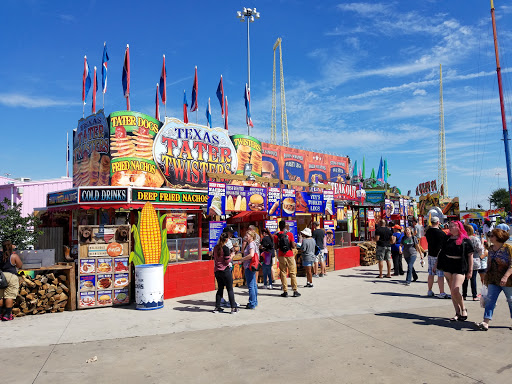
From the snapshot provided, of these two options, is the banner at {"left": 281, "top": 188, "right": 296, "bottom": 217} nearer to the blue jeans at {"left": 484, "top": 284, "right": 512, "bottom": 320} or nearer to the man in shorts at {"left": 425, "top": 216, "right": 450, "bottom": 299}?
the man in shorts at {"left": 425, "top": 216, "right": 450, "bottom": 299}

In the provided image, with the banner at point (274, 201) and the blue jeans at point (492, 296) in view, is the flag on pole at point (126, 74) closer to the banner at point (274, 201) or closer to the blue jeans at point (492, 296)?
the banner at point (274, 201)

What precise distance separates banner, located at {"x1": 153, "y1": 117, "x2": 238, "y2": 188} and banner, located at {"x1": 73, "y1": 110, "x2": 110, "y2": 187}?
2566 mm

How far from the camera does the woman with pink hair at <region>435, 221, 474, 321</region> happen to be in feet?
21.9

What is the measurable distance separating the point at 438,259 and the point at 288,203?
6.87 metres

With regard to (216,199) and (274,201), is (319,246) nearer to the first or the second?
(274,201)

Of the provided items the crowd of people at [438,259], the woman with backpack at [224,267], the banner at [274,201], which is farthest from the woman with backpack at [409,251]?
the woman with backpack at [224,267]

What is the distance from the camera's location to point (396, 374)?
14.9 ft

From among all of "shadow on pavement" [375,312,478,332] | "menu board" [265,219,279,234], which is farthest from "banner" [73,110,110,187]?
"shadow on pavement" [375,312,478,332]

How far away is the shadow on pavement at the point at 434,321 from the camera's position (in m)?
6.43

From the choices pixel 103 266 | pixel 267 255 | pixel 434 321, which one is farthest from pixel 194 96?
pixel 434 321

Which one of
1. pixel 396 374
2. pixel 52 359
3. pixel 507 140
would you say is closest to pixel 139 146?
pixel 52 359

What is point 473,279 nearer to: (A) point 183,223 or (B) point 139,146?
(A) point 183,223

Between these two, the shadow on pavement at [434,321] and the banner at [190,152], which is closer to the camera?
the shadow on pavement at [434,321]

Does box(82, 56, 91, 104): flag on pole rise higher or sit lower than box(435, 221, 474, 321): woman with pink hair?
higher
